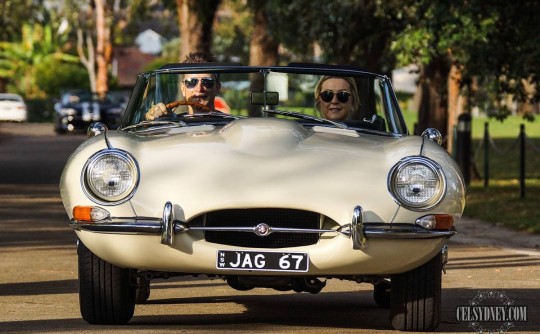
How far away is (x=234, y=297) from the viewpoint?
997 centimetres

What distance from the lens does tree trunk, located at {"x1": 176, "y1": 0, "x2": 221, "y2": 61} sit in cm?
3631

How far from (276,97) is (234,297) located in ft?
5.48

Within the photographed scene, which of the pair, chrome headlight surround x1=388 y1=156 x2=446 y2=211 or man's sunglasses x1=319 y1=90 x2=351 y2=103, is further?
man's sunglasses x1=319 y1=90 x2=351 y2=103

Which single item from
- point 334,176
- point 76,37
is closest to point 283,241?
point 334,176

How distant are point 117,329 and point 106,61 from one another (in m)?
78.6

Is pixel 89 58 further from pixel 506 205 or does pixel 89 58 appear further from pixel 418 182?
pixel 418 182

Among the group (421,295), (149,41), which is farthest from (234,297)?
(149,41)

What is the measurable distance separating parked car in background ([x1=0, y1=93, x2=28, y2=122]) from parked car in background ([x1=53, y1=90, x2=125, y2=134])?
449 inches

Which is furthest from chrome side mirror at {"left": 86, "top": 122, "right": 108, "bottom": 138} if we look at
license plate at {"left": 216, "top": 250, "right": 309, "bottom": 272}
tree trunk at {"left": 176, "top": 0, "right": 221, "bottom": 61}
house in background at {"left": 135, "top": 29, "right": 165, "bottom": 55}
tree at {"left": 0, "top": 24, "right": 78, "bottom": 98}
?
house in background at {"left": 135, "top": 29, "right": 165, "bottom": 55}

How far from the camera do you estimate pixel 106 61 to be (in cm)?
8562

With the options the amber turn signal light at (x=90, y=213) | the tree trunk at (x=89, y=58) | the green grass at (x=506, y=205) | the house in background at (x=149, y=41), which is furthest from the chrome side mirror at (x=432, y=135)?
the house in background at (x=149, y=41)

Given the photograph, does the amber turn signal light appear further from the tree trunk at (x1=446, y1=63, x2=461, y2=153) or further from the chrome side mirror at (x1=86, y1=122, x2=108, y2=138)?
the tree trunk at (x1=446, y1=63, x2=461, y2=153)

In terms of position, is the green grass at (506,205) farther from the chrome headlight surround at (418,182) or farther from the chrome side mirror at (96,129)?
the chrome headlight surround at (418,182)

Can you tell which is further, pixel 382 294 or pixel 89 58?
pixel 89 58
